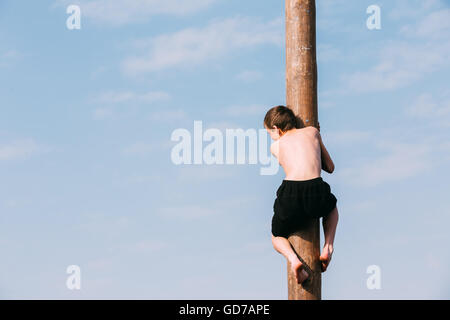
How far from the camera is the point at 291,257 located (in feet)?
25.7

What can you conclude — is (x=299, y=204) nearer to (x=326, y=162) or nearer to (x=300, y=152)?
(x=300, y=152)

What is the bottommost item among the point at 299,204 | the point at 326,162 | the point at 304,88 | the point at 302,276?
the point at 302,276

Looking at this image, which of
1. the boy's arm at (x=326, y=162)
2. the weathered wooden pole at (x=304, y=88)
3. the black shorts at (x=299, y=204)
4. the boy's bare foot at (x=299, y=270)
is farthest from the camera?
the boy's arm at (x=326, y=162)

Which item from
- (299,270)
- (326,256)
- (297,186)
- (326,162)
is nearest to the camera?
(299,270)

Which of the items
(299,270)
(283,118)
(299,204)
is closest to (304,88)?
(283,118)

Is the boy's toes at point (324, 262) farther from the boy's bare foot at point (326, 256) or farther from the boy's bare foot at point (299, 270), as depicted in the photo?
the boy's bare foot at point (299, 270)

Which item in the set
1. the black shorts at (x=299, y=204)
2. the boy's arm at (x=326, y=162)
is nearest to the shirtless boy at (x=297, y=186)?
the black shorts at (x=299, y=204)

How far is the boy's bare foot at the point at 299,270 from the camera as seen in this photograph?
7.77m

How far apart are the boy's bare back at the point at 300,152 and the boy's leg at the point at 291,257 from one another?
0.66 m

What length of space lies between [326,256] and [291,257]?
390mm
